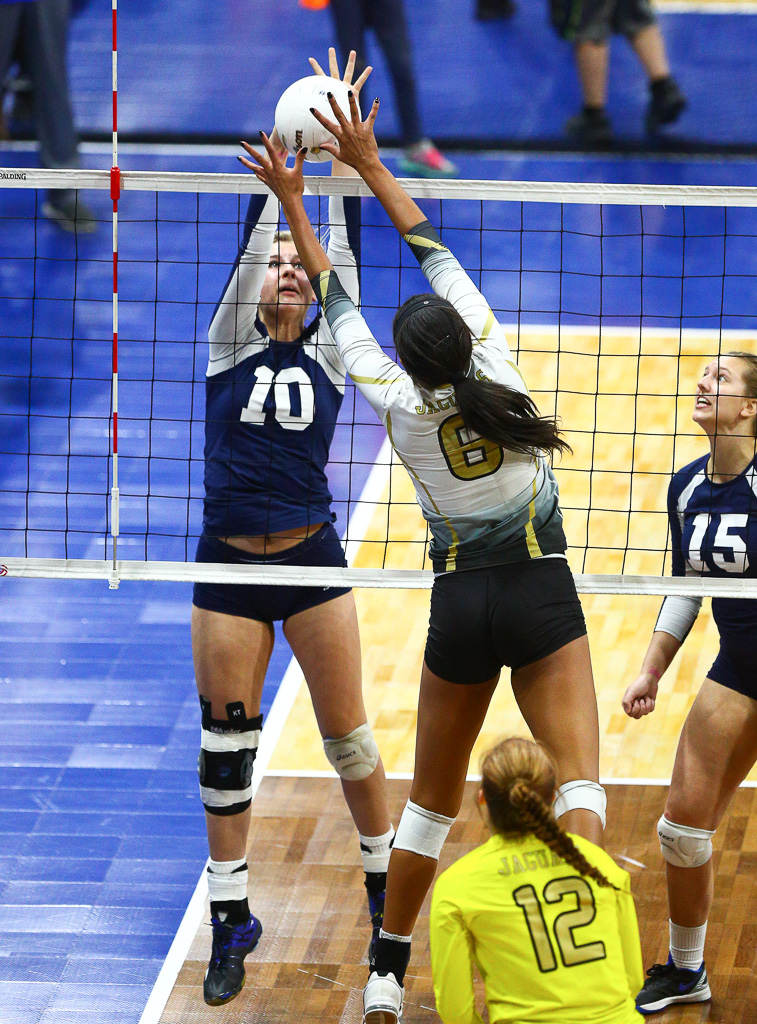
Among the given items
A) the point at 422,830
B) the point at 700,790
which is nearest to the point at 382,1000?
the point at 422,830

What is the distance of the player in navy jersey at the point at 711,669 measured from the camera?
3.85 m

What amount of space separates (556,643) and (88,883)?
7.10 feet

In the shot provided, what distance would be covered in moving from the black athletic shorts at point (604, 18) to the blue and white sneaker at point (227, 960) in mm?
9118

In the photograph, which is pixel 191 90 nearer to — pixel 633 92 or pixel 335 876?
pixel 633 92

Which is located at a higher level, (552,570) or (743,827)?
(552,570)

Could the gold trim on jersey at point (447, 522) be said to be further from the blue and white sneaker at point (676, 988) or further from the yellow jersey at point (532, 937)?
the blue and white sneaker at point (676, 988)

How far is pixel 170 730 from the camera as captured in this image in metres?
5.51

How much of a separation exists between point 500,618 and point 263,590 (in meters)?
0.96

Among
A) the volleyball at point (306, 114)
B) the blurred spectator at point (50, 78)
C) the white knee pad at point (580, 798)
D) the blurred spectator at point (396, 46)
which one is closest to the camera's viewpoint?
the white knee pad at point (580, 798)

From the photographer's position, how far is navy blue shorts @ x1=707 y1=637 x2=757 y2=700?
12.6 ft

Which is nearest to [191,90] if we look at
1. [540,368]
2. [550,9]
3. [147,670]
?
[550,9]

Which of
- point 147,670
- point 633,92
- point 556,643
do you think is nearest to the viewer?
point 556,643

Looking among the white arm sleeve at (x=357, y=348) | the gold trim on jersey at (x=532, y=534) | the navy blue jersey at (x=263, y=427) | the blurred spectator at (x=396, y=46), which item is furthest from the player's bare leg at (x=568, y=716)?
the blurred spectator at (x=396, y=46)

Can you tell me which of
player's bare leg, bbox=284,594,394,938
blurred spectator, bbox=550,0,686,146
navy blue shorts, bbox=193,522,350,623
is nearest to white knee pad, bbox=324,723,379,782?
player's bare leg, bbox=284,594,394,938
